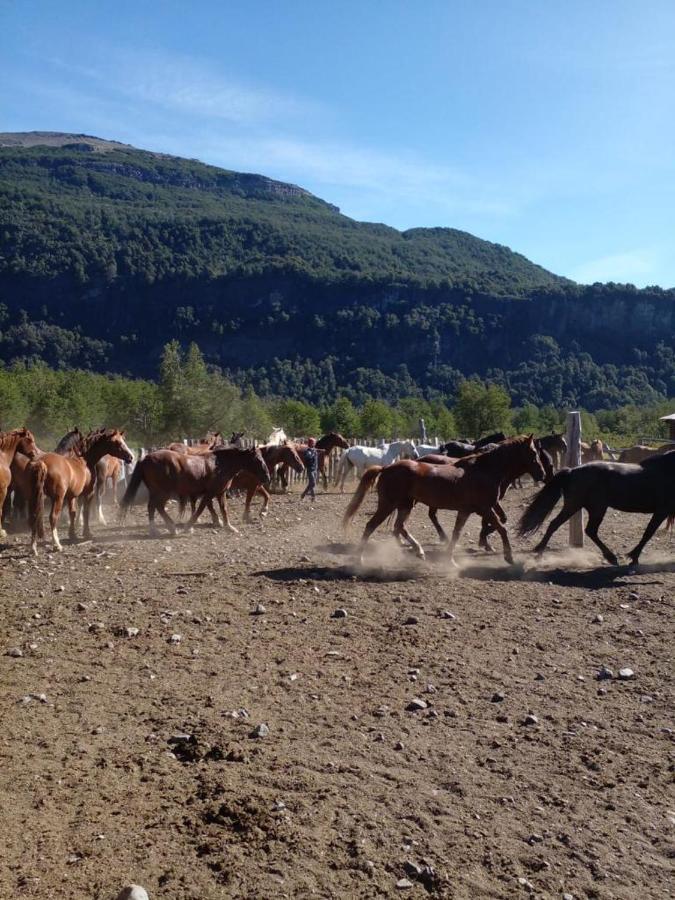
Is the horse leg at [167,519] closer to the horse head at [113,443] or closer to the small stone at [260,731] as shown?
the horse head at [113,443]

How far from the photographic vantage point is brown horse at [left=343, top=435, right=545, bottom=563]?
11.2 metres

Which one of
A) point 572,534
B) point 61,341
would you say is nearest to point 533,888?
point 572,534

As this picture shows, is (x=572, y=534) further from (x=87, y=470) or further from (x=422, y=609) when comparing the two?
(x=87, y=470)

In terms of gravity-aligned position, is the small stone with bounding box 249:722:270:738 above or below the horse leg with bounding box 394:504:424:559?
below

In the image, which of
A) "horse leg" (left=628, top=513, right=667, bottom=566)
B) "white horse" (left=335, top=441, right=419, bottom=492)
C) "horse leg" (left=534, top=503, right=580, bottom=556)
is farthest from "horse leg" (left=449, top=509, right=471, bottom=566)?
"white horse" (left=335, top=441, right=419, bottom=492)

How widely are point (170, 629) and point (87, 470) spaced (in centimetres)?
682

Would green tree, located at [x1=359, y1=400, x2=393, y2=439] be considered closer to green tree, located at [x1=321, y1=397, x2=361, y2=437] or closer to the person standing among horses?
green tree, located at [x1=321, y1=397, x2=361, y2=437]

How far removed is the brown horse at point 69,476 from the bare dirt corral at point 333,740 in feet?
8.66

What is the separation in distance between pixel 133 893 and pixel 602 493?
9.38 meters

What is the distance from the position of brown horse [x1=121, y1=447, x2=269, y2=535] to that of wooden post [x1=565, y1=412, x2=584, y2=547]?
630cm

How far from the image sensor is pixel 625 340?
5039 inches

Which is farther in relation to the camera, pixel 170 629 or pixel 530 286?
pixel 530 286

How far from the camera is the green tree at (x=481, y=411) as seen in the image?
51906 mm

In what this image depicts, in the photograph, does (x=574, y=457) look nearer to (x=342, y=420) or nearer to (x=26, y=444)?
(x=26, y=444)
